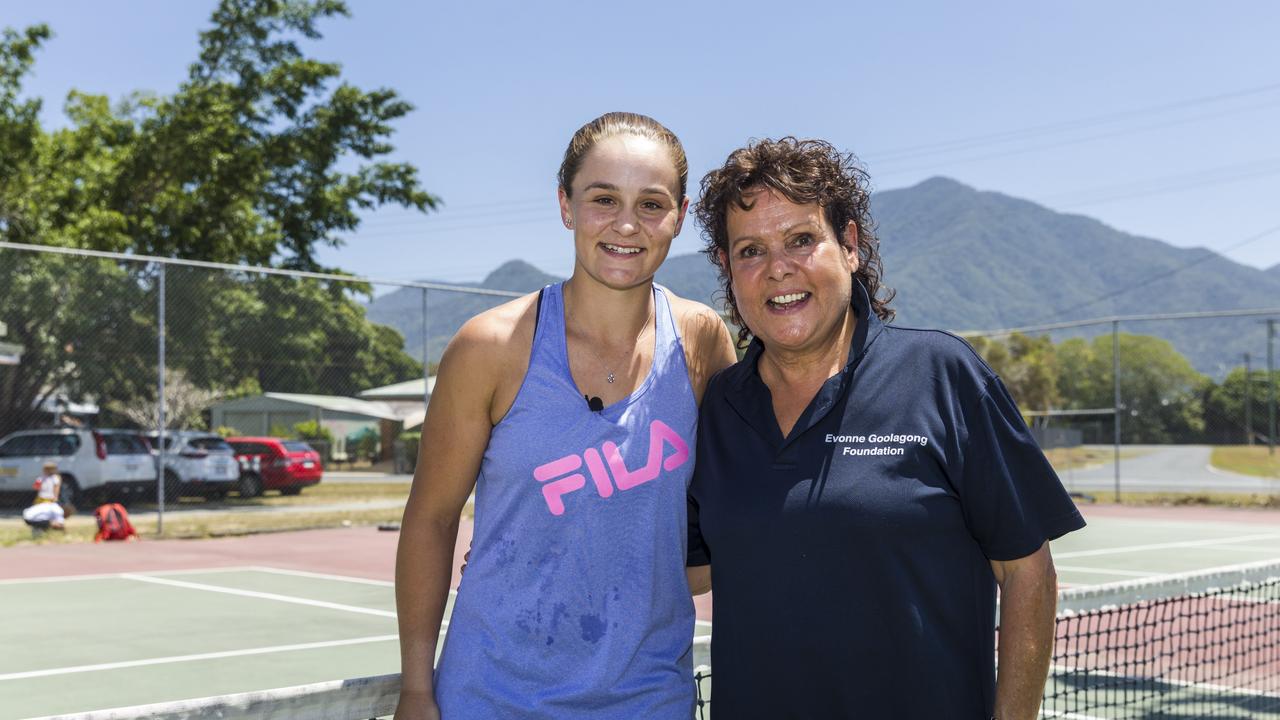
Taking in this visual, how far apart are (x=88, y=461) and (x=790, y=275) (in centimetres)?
1569

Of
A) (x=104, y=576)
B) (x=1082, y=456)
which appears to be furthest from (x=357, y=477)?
(x=1082, y=456)

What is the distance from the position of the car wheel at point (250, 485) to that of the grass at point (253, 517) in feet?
0.29

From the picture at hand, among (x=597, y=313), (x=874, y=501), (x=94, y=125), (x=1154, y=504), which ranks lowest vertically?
(x=1154, y=504)

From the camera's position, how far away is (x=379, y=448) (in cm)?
1803

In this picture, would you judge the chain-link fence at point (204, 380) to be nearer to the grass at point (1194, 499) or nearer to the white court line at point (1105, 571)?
the white court line at point (1105, 571)

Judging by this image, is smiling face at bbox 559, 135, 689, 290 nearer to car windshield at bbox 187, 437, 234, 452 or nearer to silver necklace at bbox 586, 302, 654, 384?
silver necklace at bbox 586, 302, 654, 384

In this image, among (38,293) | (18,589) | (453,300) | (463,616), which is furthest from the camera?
(453,300)

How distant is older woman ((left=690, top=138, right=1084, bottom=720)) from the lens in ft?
6.64

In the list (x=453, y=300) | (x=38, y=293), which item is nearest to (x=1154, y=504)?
(x=453, y=300)

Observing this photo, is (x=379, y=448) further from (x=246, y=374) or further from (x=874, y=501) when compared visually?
(x=874, y=501)

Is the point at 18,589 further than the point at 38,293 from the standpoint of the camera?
No

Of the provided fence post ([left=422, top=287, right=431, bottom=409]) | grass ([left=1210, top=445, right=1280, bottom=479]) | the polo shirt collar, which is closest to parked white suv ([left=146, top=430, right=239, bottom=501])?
fence post ([left=422, top=287, right=431, bottom=409])

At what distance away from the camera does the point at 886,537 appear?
6.60 feet

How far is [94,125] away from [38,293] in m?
10.2
